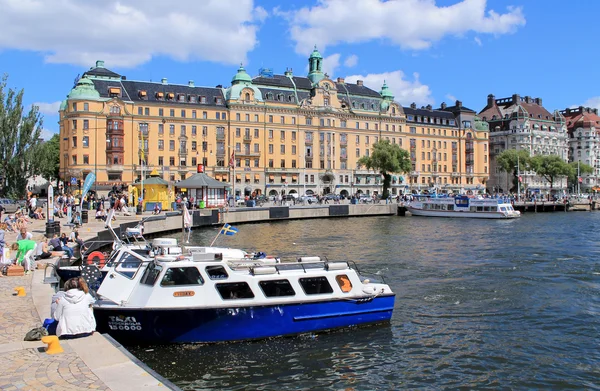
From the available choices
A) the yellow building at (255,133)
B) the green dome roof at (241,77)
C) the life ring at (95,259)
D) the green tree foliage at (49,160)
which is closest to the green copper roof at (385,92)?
the yellow building at (255,133)

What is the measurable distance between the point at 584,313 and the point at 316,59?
368 ft

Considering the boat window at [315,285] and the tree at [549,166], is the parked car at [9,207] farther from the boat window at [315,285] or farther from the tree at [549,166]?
the tree at [549,166]

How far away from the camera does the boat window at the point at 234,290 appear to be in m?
18.7

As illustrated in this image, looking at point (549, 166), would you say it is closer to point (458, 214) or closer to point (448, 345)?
point (458, 214)

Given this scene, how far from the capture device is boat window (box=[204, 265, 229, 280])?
18.7 meters

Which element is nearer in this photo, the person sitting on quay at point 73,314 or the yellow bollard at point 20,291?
the person sitting on quay at point 73,314

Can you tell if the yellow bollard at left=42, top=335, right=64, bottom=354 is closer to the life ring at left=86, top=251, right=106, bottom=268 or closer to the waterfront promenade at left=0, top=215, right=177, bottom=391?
Result: the waterfront promenade at left=0, top=215, right=177, bottom=391

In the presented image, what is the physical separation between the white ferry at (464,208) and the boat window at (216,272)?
71413mm

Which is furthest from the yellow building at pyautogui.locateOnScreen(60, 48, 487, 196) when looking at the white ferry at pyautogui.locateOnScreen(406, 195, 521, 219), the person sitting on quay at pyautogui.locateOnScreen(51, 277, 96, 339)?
the person sitting on quay at pyautogui.locateOnScreen(51, 277, 96, 339)

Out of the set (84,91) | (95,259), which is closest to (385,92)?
(84,91)

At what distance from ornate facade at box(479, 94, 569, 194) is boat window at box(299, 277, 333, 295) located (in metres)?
147

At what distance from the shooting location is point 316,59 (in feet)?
419

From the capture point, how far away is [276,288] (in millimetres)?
19344

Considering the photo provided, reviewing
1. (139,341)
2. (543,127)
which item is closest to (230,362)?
(139,341)
